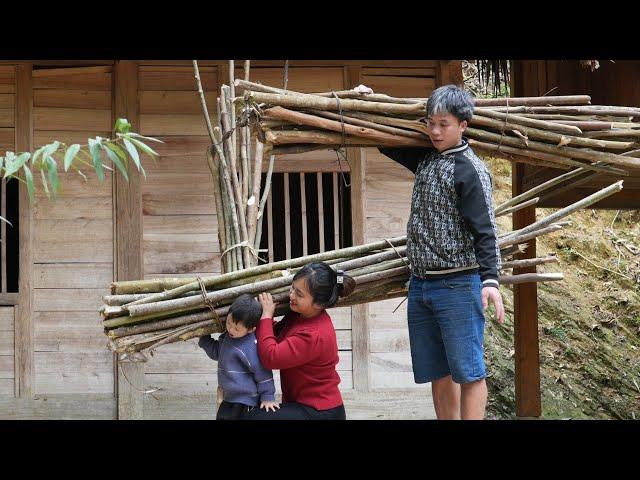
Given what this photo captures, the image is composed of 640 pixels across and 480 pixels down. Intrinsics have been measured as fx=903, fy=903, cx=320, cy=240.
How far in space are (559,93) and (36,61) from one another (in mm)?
3898

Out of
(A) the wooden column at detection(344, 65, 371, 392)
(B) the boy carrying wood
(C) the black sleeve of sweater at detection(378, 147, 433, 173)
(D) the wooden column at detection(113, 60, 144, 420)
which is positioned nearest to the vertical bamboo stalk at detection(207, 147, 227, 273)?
(C) the black sleeve of sweater at detection(378, 147, 433, 173)

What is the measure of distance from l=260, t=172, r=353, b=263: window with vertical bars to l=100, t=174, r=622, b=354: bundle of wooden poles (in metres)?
2.32

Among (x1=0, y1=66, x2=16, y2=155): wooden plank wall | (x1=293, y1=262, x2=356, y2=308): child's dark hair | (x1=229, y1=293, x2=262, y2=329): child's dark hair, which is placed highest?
(x1=0, y1=66, x2=16, y2=155): wooden plank wall

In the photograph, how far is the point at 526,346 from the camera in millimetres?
7594

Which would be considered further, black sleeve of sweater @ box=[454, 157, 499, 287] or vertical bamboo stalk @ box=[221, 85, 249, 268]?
vertical bamboo stalk @ box=[221, 85, 249, 268]

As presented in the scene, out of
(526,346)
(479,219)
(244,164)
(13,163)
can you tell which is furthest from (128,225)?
(13,163)

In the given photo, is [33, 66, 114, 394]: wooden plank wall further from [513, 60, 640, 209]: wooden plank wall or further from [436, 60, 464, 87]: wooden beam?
[513, 60, 640, 209]: wooden plank wall

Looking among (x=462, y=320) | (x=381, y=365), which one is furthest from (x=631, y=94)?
(x=462, y=320)

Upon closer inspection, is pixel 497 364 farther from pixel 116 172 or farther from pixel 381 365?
pixel 116 172

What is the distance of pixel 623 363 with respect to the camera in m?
9.48

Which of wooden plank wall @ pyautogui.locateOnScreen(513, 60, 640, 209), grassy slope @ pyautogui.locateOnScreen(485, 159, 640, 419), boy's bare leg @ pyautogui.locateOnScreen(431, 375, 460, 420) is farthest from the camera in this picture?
grassy slope @ pyautogui.locateOnScreen(485, 159, 640, 419)

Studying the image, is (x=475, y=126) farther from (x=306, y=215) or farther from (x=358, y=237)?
(x=306, y=215)

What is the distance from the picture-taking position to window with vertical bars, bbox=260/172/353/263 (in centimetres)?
679

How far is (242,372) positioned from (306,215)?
2863 mm
